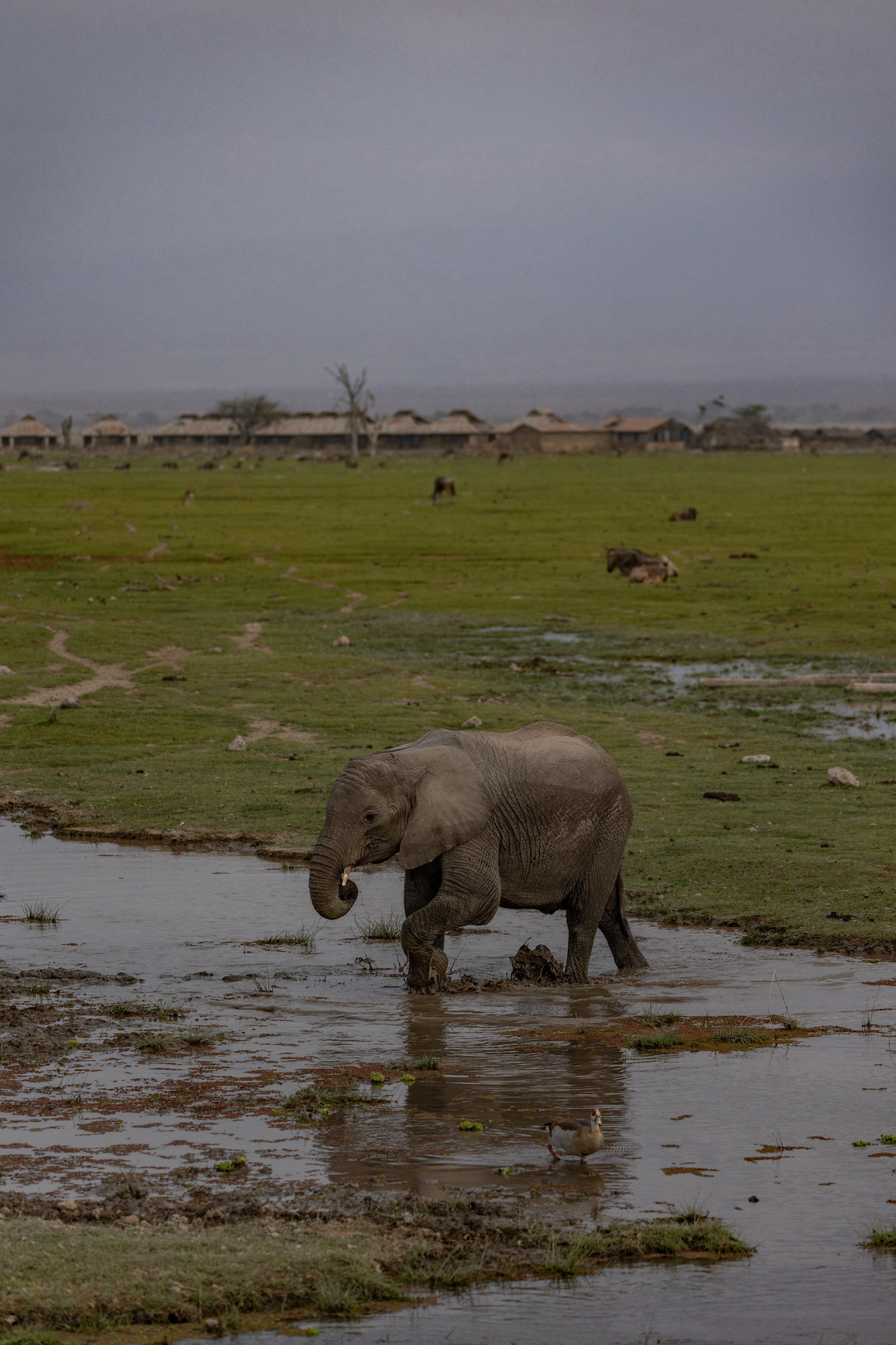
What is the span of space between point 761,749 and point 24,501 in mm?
56566

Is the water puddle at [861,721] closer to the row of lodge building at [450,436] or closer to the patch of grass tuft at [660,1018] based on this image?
the patch of grass tuft at [660,1018]

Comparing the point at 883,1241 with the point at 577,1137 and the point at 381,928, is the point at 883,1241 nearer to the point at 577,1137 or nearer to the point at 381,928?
the point at 577,1137

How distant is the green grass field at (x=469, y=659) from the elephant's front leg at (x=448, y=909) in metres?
3.26

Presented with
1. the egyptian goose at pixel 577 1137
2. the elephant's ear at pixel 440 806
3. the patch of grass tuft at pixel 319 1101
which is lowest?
the patch of grass tuft at pixel 319 1101

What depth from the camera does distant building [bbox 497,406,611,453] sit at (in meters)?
158

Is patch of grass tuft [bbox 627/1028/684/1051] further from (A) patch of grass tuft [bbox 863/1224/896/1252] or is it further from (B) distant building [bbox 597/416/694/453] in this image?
(B) distant building [bbox 597/416/694/453]

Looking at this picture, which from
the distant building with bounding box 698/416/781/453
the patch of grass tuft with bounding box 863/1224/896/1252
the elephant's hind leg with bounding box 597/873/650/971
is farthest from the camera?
the distant building with bounding box 698/416/781/453

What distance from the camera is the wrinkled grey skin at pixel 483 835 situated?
1413cm

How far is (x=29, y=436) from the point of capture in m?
188

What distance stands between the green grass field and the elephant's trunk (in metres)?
4.35

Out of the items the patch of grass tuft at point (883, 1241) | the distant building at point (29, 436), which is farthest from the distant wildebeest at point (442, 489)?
the distant building at point (29, 436)

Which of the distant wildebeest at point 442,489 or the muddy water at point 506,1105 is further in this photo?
the distant wildebeest at point 442,489

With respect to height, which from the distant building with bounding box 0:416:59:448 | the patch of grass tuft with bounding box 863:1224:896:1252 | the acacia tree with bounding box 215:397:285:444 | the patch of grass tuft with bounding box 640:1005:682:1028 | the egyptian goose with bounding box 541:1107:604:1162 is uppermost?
the acacia tree with bounding box 215:397:285:444

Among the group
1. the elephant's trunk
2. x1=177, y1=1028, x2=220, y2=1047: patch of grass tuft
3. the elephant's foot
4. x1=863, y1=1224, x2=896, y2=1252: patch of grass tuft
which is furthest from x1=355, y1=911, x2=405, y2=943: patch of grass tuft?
x1=863, y1=1224, x2=896, y2=1252: patch of grass tuft
